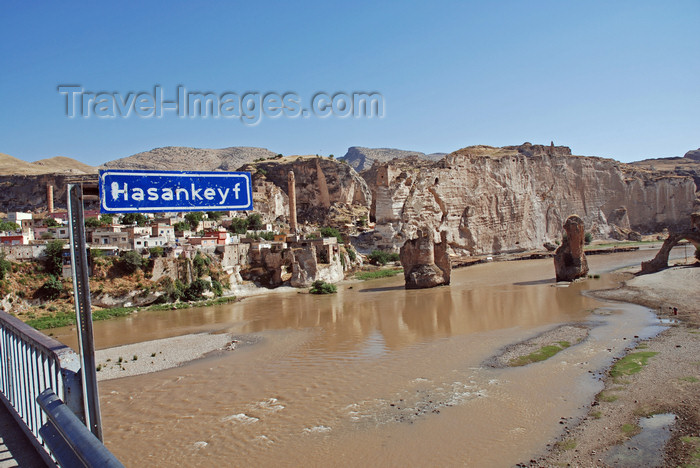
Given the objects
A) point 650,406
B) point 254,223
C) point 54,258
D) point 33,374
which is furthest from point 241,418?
point 254,223

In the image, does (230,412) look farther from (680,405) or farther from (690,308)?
(690,308)

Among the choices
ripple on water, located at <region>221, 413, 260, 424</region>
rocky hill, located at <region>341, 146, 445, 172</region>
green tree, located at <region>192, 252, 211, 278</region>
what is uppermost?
rocky hill, located at <region>341, 146, 445, 172</region>

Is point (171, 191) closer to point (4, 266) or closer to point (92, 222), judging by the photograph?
point (4, 266)

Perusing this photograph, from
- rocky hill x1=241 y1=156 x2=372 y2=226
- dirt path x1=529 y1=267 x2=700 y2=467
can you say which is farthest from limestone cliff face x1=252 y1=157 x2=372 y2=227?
dirt path x1=529 y1=267 x2=700 y2=467

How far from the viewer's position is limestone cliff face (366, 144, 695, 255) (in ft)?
150

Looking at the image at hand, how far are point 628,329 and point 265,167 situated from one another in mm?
51407

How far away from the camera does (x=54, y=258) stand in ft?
80.0

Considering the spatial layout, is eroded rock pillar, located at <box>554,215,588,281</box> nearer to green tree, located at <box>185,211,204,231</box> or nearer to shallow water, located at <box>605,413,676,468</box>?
shallow water, located at <box>605,413,676,468</box>

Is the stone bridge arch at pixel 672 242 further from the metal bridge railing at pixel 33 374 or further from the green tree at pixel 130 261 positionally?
the metal bridge railing at pixel 33 374

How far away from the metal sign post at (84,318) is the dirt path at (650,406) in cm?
617

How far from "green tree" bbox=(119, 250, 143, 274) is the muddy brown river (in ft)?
18.3

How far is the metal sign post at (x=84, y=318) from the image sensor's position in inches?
113

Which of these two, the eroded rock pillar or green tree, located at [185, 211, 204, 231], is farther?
green tree, located at [185, 211, 204, 231]

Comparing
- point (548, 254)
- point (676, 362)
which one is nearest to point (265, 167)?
point (548, 254)
